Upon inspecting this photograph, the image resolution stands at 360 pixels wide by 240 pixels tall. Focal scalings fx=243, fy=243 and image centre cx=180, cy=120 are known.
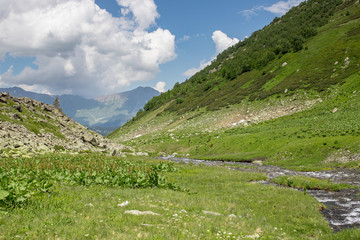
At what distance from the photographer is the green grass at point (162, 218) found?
28.8 feet

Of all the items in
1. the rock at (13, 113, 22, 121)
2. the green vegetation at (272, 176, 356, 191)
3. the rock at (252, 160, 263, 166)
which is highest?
the rock at (13, 113, 22, 121)

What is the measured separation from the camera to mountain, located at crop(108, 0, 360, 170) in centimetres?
4372

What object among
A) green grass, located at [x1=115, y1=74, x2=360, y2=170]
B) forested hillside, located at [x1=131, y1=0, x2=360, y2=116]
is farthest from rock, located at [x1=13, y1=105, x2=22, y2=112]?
forested hillside, located at [x1=131, y1=0, x2=360, y2=116]

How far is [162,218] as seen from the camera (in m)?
11.2

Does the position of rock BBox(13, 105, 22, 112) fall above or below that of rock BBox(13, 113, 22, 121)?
above

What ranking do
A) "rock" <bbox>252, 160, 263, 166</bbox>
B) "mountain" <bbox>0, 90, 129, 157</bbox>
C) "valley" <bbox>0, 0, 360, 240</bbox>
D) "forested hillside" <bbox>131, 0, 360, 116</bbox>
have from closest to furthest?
"valley" <bbox>0, 0, 360, 240</bbox>, "mountain" <bbox>0, 90, 129, 157</bbox>, "rock" <bbox>252, 160, 263, 166</bbox>, "forested hillside" <bbox>131, 0, 360, 116</bbox>

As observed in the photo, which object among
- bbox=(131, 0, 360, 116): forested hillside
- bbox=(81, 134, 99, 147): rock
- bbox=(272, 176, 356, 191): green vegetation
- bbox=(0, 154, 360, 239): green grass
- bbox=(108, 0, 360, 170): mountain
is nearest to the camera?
bbox=(0, 154, 360, 239): green grass

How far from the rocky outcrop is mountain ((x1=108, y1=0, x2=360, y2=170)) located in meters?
19.5

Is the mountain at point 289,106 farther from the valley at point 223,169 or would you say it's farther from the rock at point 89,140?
the rock at point 89,140

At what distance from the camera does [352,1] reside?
14675 centimetres

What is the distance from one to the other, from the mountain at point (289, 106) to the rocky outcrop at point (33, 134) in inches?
767

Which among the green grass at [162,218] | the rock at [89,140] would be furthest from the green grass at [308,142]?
the rock at [89,140]

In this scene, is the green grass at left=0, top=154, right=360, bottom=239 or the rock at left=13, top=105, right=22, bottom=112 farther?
the rock at left=13, top=105, right=22, bottom=112

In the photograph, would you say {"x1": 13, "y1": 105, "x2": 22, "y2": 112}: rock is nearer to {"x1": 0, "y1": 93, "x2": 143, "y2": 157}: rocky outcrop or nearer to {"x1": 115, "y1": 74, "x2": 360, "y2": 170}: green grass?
{"x1": 0, "y1": 93, "x2": 143, "y2": 157}: rocky outcrop
